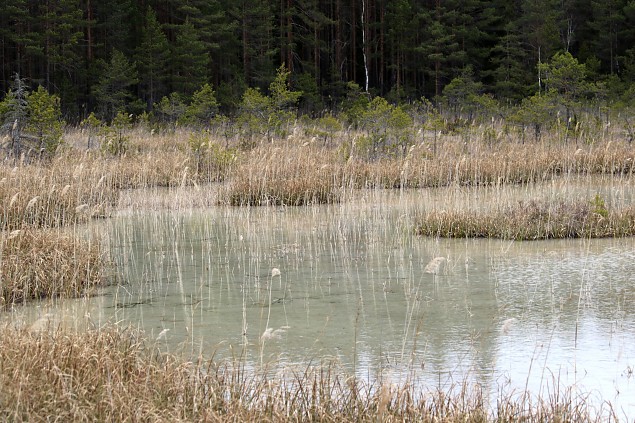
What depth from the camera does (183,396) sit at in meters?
4.39

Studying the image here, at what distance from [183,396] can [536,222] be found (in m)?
6.60

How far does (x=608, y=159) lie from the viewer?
15516 mm

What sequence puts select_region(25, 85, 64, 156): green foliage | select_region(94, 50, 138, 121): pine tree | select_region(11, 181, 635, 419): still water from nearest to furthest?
select_region(11, 181, 635, 419): still water → select_region(25, 85, 64, 156): green foliage → select_region(94, 50, 138, 121): pine tree

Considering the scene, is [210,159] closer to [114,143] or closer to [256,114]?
[114,143]

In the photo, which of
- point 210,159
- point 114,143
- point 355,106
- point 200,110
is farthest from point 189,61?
point 210,159

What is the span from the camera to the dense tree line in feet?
112

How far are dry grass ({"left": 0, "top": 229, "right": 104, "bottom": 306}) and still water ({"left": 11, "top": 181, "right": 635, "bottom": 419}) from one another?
304mm

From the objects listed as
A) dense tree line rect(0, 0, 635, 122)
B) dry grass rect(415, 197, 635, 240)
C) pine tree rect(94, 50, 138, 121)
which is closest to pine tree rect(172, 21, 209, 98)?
dense tree line rect(0, 0, 635, 122)

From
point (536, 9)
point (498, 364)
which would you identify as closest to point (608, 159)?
point (498, 364)

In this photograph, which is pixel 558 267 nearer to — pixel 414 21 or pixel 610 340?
pixel 610 340

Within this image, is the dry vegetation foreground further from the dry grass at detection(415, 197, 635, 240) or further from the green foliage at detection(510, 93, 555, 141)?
the green foliage at detection(510, 93, 555, 141)

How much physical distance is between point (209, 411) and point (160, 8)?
39.4m

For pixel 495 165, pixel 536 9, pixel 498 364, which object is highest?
pixel 536 9

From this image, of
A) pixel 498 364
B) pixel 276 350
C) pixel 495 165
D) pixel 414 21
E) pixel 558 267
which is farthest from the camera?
pixel 414 21
